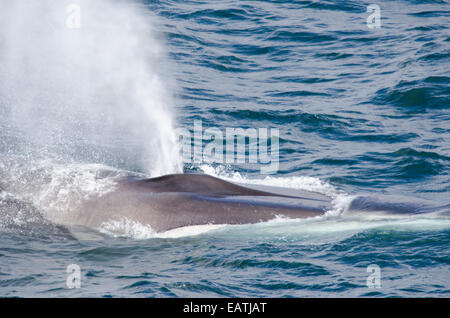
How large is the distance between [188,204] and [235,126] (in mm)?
8838

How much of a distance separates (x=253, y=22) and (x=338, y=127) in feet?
35.9

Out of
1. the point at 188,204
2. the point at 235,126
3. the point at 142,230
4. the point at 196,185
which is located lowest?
the point at 142,230

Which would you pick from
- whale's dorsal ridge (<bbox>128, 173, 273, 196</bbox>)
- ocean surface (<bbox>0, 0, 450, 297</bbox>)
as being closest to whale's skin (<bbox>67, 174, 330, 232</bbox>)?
whale's dorsal ridge (<bbox>128, 173, 273, 196</bbox>)

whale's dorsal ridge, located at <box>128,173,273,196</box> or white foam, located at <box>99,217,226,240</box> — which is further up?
whale's dorsal ridge, located at <box>128,173,273,196</box>

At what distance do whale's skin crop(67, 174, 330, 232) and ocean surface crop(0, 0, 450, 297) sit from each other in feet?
0.64

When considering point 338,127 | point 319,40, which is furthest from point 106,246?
point 319,40

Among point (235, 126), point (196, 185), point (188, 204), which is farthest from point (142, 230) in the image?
point (235, 126)

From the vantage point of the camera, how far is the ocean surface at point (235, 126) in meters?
11.2

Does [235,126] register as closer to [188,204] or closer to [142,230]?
[188,204]

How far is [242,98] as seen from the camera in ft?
77.3

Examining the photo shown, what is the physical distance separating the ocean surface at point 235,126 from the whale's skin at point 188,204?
197 mm

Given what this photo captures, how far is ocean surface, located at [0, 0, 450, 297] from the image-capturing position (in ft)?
36.9

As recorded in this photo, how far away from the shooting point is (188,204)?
12.9 metres

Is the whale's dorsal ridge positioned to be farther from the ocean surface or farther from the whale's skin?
the ocean surface
